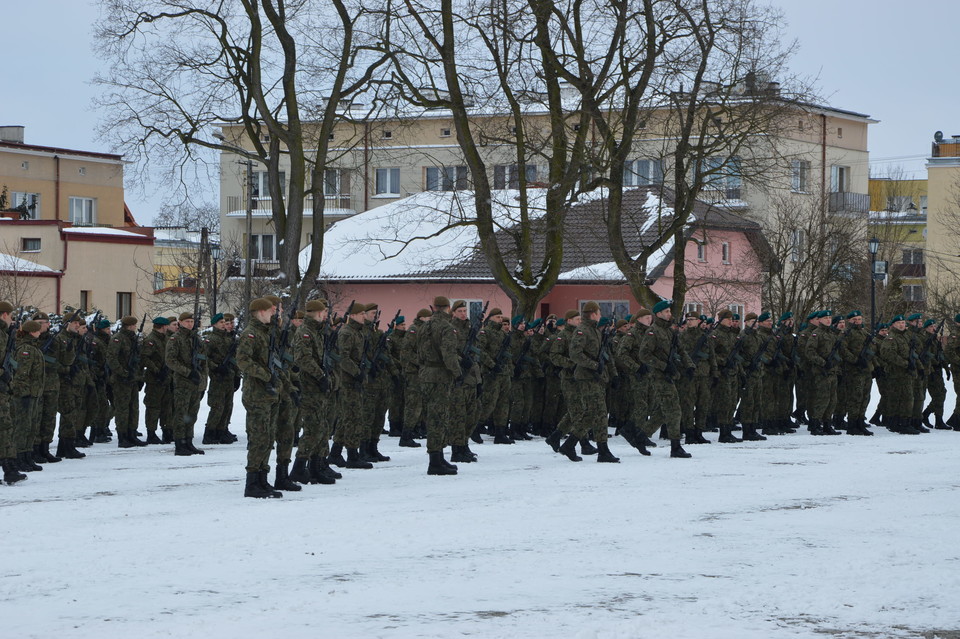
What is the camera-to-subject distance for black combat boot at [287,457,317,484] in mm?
13164

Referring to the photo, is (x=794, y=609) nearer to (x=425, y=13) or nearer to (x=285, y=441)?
(x=285, y=441)

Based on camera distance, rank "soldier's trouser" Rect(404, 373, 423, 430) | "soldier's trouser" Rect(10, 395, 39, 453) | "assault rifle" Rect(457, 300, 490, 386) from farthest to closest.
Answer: "soldier's trouser" Rect(404, 373, 423, 430) < "assault rifle" Rect(457, 300, 490, 386) < "soldier's trouser" Rect(10, 395, 39, 453)

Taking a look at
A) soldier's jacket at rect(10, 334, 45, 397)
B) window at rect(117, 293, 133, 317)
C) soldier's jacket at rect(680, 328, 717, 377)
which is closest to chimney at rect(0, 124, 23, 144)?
window at rect(117, 293, 133, 317)

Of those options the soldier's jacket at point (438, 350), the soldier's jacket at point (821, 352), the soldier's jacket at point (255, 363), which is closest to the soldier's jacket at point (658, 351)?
the soldier's jacket at point (438, 350)

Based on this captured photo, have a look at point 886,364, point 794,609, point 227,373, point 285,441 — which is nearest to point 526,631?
point 794,609

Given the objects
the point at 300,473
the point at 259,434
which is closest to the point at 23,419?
the point at 300,473

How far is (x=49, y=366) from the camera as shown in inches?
622

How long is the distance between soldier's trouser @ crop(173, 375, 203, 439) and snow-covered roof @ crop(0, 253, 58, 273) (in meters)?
26.8

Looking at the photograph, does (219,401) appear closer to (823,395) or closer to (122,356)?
(122,356)

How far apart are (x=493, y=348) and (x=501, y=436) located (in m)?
1.15

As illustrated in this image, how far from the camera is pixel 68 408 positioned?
54.1 ft

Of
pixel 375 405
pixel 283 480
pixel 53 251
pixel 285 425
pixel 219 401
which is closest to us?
pixel 285 425

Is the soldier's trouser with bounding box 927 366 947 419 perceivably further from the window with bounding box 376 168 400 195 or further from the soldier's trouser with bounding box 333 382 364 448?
the window with bounding box 376 168 400 195

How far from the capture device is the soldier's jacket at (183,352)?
1706 centimetres
